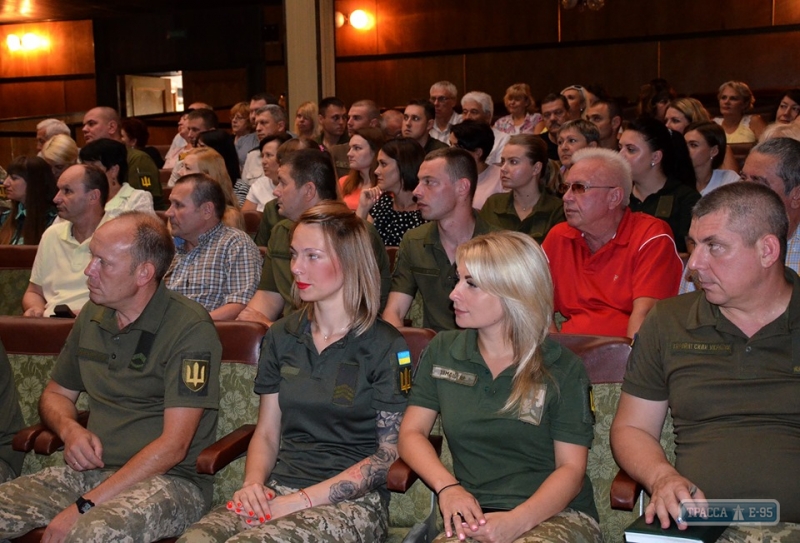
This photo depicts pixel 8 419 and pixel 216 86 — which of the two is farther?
pixel 216 86

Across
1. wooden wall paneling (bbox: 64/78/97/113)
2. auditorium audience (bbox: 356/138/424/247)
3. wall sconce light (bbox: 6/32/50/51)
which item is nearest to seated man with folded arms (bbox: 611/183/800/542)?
auditorium audience (bbox: 356/138/424/247)

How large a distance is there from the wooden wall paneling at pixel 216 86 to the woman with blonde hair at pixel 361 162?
634 cm

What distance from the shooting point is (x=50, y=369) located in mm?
2869

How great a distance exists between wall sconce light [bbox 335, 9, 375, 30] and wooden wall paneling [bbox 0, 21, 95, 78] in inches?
141

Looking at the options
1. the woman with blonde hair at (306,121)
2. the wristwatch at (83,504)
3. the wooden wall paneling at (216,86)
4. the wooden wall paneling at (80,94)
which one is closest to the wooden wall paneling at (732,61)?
the woman with blonde hair at (306,121)

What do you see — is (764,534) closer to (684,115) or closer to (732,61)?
(684,115)

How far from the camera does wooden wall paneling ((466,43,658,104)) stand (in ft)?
33.3

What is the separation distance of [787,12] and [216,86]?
6724 mm

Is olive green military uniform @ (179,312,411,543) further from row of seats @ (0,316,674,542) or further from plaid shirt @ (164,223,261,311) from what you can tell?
plaid shirt @ (164,223,261,311)

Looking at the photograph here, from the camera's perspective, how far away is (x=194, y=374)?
2465mm

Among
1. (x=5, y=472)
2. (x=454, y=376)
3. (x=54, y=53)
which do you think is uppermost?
(x=54, y=53)

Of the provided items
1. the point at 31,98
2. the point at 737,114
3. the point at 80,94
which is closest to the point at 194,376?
the point at 737,114

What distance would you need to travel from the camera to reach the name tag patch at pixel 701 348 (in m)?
2.10
